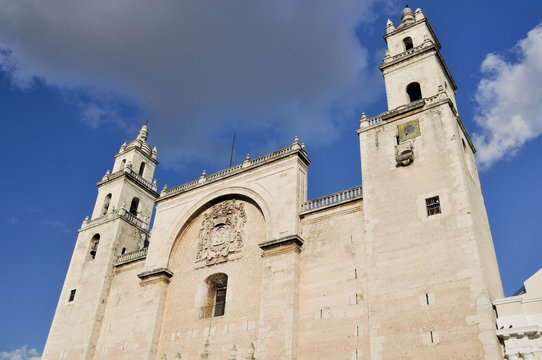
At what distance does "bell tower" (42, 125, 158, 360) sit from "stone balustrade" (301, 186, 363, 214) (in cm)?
1469

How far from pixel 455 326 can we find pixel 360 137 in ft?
34.0

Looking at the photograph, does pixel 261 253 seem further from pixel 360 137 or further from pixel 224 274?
pixel 360 137

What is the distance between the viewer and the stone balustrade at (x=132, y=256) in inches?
1172

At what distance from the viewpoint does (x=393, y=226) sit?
19.9m

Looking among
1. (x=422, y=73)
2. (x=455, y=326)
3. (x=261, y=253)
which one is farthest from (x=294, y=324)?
Result: (x=422, y=73)

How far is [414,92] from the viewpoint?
25.5 meters

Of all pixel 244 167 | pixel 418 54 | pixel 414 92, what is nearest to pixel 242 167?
pixel 244 167

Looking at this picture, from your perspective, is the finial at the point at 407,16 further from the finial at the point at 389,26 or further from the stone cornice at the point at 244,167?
the stone cornice at the point at 244,167

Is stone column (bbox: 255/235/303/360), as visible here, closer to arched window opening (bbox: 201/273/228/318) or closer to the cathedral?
the cathedral

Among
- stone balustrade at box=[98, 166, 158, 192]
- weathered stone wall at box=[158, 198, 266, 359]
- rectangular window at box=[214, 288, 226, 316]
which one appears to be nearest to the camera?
weathered stone wall at box=[158, 198, 266, 359]

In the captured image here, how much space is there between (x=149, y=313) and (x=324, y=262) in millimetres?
10633

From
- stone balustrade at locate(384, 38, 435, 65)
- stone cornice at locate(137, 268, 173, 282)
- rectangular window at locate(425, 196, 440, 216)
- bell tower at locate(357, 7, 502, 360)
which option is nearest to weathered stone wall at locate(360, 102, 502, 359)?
bell tower at locate(357, 7, 502, 360)

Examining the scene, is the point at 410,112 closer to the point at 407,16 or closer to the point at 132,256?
the point at 407,16

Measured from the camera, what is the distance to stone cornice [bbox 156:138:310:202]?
2553 centimetres
